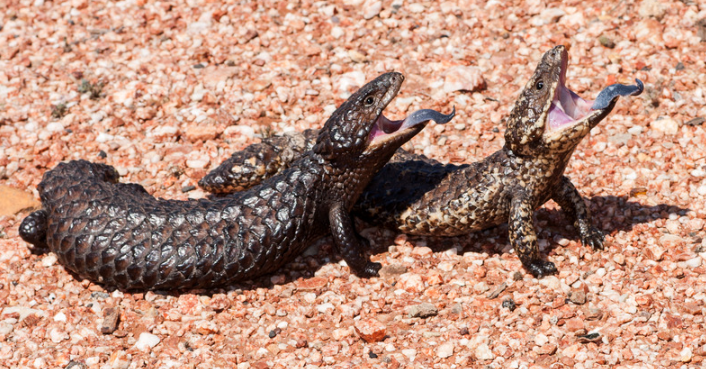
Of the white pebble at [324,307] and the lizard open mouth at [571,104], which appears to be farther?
the white pebble at [324,307]

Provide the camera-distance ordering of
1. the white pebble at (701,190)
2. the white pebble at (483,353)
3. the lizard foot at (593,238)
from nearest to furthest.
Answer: the white pebble at (483,353) < the lizard foot at (593,238) < the white pebble at (701,190)

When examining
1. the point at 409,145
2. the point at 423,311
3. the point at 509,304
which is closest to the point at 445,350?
the point at 423,311

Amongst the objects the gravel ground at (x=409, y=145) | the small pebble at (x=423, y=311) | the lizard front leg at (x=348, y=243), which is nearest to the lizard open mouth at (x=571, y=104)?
the gravel ground at (x=409, y=145)

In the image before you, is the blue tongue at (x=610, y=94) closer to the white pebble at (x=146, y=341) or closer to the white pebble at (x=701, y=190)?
the white pebble at (x=701, y=190)

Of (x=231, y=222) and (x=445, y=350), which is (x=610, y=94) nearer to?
(x=445, y=350)

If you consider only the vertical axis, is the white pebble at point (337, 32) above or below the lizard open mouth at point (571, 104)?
below

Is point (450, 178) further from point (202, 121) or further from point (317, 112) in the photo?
point (202, 121)

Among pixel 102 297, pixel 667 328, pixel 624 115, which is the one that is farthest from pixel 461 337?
pixel 624 115

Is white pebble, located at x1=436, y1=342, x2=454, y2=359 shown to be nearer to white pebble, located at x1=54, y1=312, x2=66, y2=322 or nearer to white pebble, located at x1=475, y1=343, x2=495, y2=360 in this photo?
white pebble, located at x1=475, y1=343, x2=495, y2=360
